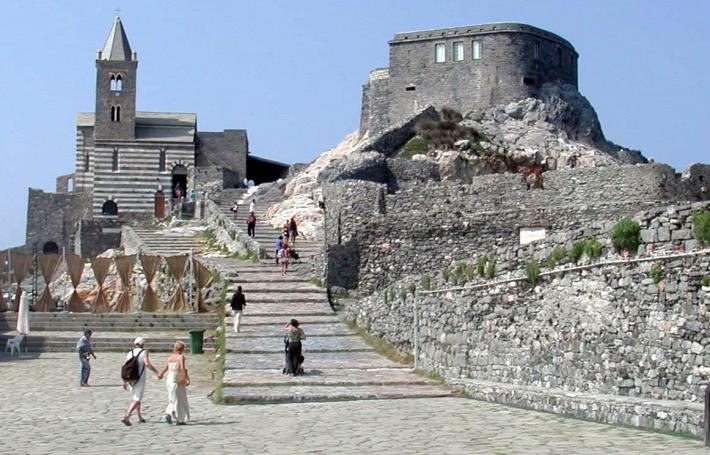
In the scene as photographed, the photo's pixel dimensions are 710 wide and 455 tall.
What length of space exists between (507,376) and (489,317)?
4.21 feet

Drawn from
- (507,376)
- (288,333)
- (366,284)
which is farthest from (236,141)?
(507,376)

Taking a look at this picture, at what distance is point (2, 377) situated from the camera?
75.7 ft

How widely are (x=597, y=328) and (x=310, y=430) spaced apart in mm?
4511

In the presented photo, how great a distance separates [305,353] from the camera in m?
24.0

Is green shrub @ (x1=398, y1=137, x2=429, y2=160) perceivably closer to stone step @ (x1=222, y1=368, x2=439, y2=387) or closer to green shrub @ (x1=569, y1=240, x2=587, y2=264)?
stone step @ (x1=222, y1=368, x2=439, y2=387)

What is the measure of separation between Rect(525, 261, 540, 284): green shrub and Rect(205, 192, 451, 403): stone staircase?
2619 mm

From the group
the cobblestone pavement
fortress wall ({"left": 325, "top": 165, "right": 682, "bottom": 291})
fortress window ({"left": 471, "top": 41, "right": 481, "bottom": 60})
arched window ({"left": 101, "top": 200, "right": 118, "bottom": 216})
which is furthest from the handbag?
arched window ({"left": 101, "top": 200, "right": 118, "bottom": 216})

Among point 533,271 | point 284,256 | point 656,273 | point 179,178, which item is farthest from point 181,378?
point 179,178

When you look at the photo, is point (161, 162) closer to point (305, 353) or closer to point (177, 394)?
point (305, 353)

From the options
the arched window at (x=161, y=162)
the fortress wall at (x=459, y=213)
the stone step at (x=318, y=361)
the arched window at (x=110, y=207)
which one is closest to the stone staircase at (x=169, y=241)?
the fortress wall at (x=459, y=213)

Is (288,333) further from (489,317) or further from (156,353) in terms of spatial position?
(156,353)

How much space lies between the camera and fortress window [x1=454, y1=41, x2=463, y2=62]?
5141 cm

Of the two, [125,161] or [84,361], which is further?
[125,161]

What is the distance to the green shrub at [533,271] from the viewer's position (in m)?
17.7
